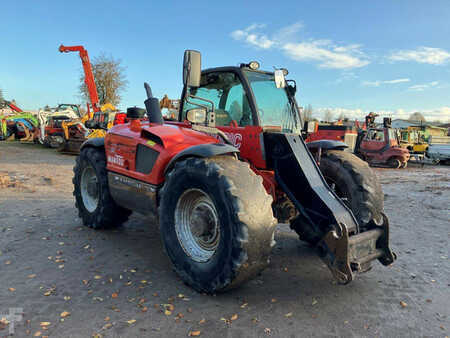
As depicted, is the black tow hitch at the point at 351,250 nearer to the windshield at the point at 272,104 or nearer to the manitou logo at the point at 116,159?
the windshield at the point at 272,104

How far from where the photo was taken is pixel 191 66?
3.47 m

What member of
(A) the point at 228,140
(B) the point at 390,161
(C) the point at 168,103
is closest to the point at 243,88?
→ (A) the point at 228,140

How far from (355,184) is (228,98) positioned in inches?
70.1

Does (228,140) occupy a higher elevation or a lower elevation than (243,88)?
lower

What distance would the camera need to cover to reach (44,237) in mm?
4562

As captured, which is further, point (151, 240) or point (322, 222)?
point (151, 240)

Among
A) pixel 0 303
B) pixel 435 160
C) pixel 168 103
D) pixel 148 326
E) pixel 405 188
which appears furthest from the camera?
pixel 435 160

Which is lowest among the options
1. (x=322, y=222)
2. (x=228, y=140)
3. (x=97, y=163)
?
(x=322, y=222)

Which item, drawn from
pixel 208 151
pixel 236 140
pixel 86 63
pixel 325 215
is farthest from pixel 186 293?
pixel 86 63

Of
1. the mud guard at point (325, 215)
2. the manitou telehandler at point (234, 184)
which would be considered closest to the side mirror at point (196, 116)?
the manitou telehandler at point (234, 184)

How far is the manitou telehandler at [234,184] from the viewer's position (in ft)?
9.04

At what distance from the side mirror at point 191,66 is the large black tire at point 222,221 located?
91 cm

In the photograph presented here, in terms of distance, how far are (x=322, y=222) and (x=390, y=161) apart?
1552 centimetres

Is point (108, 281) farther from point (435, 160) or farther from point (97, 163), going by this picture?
point (435, 160)
